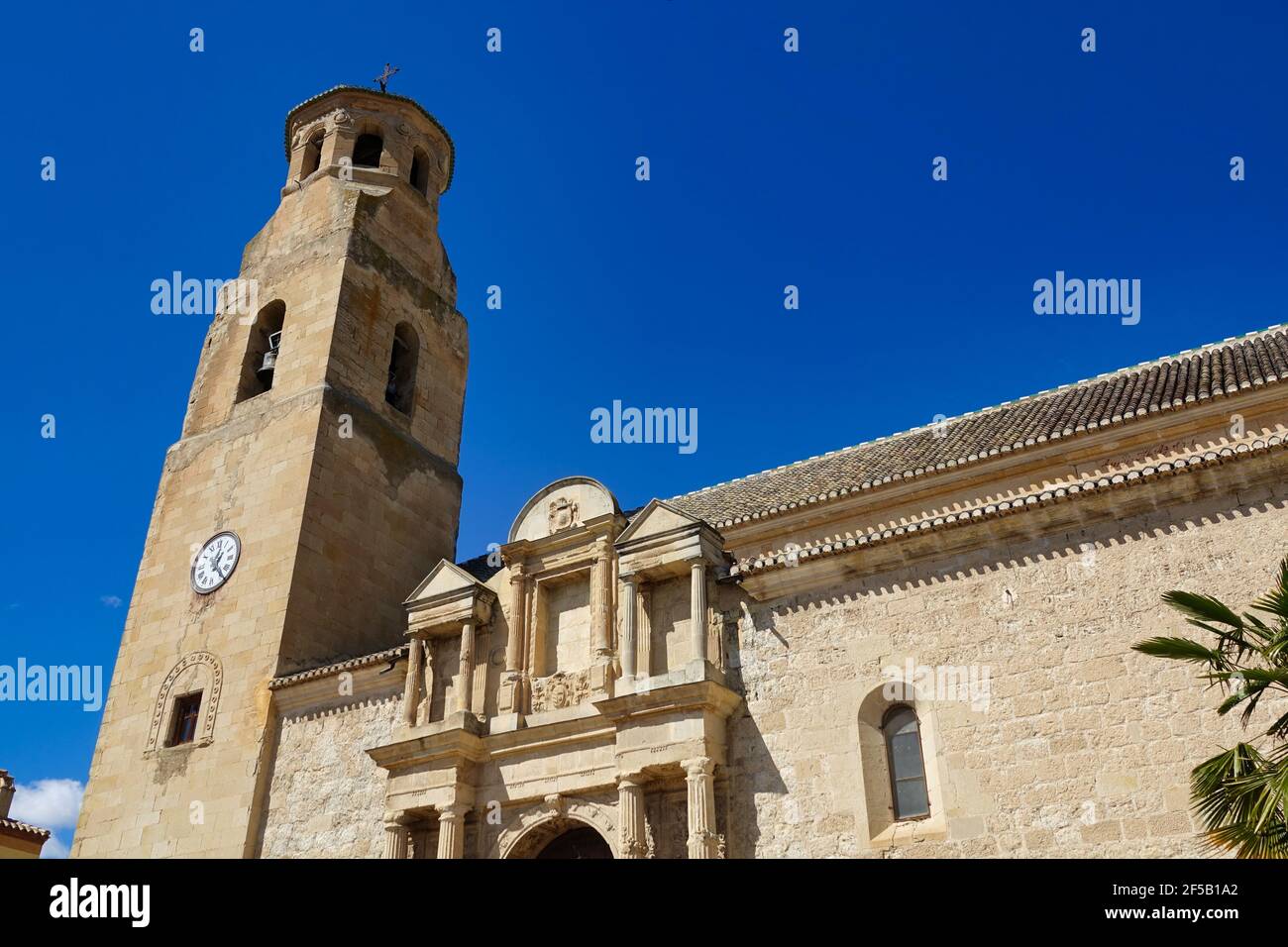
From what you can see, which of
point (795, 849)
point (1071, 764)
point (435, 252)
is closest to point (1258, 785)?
point (1071, 764)

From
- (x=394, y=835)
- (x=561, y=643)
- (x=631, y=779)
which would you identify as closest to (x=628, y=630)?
(x=561, y=643)

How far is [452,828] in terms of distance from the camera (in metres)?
13.6

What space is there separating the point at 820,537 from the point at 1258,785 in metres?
9.39

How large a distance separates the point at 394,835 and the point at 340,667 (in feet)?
9.21

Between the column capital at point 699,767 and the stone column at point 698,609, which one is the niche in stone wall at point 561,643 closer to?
the stone column at point 698,609

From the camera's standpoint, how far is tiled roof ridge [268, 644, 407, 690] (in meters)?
15.5

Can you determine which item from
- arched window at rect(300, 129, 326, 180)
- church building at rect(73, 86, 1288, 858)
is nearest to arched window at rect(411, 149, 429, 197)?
church building at rect(73, 86, 1288, 858)

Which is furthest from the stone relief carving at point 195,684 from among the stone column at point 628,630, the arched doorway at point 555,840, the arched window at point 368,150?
the arched window at point 368,150

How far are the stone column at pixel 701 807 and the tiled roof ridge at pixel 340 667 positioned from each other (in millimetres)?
5257

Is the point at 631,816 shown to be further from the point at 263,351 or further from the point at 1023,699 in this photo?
the point at 263,351

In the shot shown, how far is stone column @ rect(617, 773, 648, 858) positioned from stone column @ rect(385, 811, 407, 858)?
3.21 meters

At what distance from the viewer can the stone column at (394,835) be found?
13930 millimetres

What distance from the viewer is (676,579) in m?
13.7
